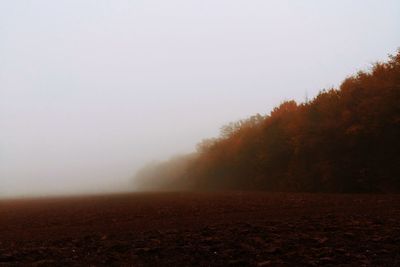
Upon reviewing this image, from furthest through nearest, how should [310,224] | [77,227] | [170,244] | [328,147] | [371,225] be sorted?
[328,147] → [77,227] → [310,224] → [371,225] → [170,244]

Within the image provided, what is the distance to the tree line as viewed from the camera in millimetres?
56281

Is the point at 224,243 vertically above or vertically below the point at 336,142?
below

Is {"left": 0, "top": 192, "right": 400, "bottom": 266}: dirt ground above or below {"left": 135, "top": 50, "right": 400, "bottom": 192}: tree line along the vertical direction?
below

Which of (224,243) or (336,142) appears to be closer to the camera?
(224,243)

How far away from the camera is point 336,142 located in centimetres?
6544

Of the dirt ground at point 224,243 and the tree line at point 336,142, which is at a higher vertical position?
the tree line at point 336,142

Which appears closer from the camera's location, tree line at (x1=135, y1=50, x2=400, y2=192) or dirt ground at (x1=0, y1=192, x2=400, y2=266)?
dirt ground at (x1=0, y1=192, x2=400, y2=266)

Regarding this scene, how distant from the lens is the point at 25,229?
27.9 m

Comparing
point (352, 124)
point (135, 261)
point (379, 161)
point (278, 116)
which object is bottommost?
point (135, 261)

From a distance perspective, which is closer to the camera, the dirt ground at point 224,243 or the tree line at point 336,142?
the dirt ground at point 224,243

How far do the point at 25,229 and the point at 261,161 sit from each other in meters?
64.9

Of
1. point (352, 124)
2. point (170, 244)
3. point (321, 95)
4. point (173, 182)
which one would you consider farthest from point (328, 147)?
point (173, 182)

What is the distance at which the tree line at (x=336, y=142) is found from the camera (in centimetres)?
5628

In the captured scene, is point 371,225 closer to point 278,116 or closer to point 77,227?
point 77,227
